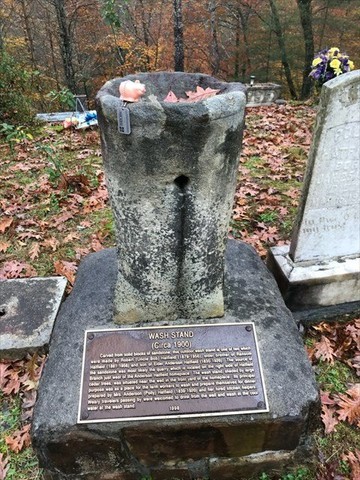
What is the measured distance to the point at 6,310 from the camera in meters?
3.50

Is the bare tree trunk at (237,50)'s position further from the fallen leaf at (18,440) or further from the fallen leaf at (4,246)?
the fallen leaf at (18,440)

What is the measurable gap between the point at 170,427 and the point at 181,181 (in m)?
1.48

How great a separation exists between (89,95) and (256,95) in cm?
1129

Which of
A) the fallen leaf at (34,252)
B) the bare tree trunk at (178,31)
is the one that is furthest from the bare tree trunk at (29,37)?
the fallen leaf at (34,252)

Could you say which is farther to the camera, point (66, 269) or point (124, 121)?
point (66, 269)

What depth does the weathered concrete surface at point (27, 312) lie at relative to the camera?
325 cm

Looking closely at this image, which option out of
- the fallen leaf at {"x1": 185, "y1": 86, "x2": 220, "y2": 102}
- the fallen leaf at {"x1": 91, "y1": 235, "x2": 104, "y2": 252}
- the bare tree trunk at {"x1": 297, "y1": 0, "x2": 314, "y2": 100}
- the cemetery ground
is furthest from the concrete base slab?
the bare tree trunk at {"x1": 297, "y1": 0, "x2": 314, "y2": 100}

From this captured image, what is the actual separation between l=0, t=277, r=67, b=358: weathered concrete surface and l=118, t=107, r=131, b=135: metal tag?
215cm

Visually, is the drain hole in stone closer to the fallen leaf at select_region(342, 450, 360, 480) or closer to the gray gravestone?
the gray gravestone

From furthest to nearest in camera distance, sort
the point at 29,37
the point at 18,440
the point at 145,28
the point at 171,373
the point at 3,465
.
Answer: the point at 145,28
the point at 29,37
the point at 18,440
the point at 3,465
the point at 171,373

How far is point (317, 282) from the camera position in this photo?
3486 millimetres

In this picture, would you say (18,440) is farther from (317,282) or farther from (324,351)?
(317,282)

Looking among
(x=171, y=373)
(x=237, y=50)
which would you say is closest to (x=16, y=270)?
(x=171, y=373)

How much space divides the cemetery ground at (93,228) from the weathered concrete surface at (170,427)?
45cm
